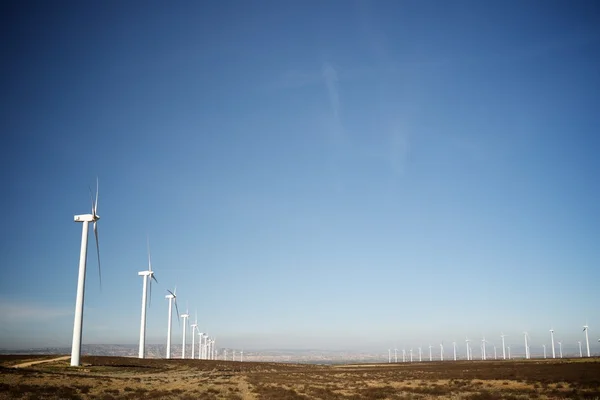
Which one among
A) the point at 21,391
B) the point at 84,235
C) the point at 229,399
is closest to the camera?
the point at 21,391

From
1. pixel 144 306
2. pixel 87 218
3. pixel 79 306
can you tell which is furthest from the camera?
pixel 144 306

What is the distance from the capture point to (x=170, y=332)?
122 m

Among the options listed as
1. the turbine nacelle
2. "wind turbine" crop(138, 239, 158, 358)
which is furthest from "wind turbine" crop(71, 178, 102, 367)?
"wind turbine" crop(138, 239, 158, 358)

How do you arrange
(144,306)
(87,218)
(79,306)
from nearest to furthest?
(79,306) < (87,218) < (144,306)

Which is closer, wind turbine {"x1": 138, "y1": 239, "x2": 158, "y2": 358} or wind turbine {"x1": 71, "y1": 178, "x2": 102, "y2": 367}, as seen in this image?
wind turbine {"x1": 71, "y1": 178, "x2": 102, "y2": 367}

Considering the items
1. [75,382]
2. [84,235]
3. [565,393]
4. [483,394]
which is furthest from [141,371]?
[565,393]

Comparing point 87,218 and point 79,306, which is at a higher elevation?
point 87,218

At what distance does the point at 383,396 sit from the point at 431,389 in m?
7.49

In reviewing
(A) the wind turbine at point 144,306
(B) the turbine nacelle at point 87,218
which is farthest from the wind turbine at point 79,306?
(A) the wind turbine at point 144,306

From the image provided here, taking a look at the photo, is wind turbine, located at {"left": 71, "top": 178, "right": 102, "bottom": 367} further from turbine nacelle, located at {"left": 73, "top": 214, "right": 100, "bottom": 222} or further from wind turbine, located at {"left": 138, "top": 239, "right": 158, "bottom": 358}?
wind turbine, located at {"left": 138, "top": 239, "right": 158, "bottom": 358}

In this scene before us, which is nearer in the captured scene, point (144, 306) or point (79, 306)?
point (79, 306)

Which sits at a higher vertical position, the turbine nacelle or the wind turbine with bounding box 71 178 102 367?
the turbine nacelle

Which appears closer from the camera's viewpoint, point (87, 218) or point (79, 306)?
point (79, 306)

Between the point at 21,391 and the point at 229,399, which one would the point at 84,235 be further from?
the point at 229,399
